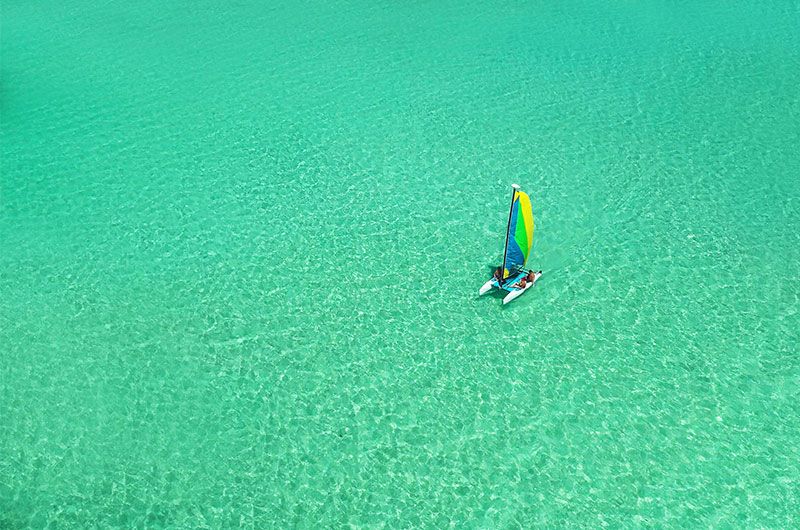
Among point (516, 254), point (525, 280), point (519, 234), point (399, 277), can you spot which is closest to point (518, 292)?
point (525, 280)

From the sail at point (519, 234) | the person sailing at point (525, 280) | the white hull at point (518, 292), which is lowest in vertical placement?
the white hull at point (518, 292)

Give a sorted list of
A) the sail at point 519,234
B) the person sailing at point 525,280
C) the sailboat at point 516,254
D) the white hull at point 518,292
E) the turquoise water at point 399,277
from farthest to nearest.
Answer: the person sailing at point 525,280 < the white hull at point 518,292 < the sailboat at point 516,254 < the sail at point 519,234 < the turquoise water at point 399,277

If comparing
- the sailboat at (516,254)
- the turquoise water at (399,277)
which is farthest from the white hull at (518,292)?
the turquoise water at (399,277)

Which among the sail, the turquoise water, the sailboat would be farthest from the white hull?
the sail

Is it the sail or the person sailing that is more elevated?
the sail

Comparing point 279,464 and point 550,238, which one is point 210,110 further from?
point 279,464

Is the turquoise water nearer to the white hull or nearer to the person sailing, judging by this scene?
the white hull

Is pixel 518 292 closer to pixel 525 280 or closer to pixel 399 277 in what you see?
pixel 525 280

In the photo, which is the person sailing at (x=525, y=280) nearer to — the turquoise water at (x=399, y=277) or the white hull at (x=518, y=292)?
the white hull at (x=518, y=292)
